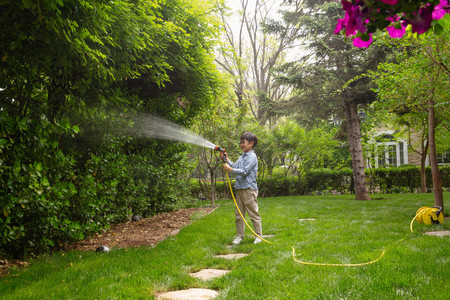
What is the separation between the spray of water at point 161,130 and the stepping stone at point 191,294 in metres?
3.99

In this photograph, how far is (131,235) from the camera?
5543mm

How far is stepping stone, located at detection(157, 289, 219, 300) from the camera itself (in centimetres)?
251

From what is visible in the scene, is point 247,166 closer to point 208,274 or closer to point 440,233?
point 208,274

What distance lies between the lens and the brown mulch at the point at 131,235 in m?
4.66

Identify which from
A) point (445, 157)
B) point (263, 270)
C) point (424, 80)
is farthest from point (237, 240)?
point (445, 157)

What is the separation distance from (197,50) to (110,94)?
86.7 inches

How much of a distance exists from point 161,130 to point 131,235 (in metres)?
3.18

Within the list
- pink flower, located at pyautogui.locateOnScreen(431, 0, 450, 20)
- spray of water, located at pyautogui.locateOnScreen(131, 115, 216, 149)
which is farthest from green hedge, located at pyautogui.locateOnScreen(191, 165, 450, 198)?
pink flower, located at pyautogui.locateOnScreen(431, 0, 450, 20)

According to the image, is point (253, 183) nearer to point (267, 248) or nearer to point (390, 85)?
point (267, 248)

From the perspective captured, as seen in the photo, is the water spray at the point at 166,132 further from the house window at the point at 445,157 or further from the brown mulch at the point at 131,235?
the house window at the point at 445,157

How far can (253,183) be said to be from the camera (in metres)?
4.86

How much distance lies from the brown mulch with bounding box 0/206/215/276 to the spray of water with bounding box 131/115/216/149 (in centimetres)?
198

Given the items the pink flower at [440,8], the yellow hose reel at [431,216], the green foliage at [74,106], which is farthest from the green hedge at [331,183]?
the pink flower at [440,8]

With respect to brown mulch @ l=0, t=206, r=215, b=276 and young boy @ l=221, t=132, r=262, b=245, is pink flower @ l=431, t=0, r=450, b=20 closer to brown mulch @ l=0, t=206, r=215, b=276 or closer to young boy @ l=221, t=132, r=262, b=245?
young boy @ l=221, t=132, r=262, b=245
